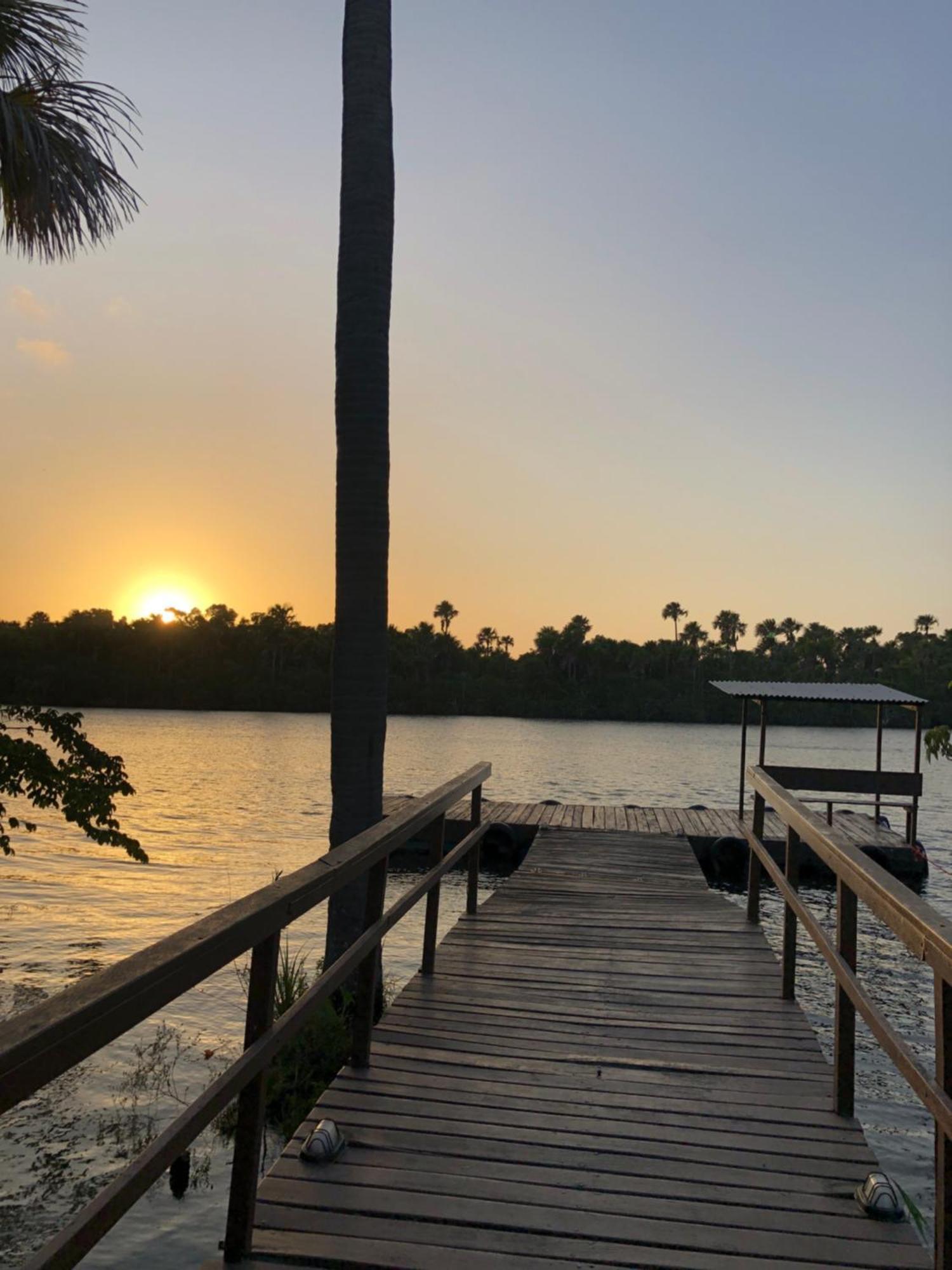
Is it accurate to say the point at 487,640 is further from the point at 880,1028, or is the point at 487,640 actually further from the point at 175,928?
the point at 880,1028

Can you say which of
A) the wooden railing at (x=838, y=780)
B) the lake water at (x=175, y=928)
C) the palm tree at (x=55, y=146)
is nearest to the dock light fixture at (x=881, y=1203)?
the lake water at (x=175, y=928)

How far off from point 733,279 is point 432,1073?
18974mm

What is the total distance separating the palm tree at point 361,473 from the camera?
6.68 metres

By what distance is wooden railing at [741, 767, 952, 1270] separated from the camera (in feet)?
8.09

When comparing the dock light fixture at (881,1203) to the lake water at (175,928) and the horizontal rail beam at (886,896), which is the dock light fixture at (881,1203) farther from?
the lake water at (175,928)

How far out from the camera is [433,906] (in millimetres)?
5926

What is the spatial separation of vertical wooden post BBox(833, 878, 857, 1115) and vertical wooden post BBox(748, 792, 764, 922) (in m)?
2.53

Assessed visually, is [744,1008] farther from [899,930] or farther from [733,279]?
[733,279]

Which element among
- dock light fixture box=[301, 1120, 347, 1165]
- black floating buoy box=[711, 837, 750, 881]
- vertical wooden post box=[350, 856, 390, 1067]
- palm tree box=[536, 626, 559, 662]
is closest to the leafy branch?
vertical wooden post box=[350, 856, 390, 1067]

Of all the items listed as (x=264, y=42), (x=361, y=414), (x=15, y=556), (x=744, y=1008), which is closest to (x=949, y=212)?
(x=264, y=42)

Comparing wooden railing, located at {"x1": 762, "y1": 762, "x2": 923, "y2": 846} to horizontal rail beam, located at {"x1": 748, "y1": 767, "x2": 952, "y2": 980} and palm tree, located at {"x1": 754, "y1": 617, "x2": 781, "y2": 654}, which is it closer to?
horizontal rail beam, located at {"x1": 748, "y1": 767, "x2": 952, "y2": 980}

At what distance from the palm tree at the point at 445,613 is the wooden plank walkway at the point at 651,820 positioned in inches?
4186

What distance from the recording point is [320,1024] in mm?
6477

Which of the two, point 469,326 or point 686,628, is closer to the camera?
point 469,326
